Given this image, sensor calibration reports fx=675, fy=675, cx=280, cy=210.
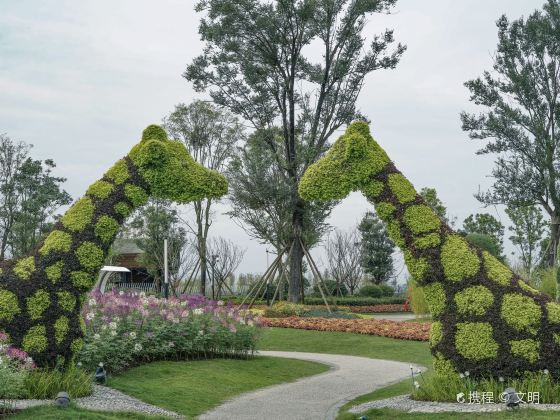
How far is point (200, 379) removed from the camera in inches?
443

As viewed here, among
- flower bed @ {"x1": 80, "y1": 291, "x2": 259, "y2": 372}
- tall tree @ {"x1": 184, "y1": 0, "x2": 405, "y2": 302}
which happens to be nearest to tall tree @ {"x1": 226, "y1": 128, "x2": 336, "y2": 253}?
tall tree @ {"x1": 184, "y1": 0, "x2": 405, "y2": 302}

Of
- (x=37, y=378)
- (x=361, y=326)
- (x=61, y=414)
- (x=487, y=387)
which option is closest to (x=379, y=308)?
(x=361, y=326)

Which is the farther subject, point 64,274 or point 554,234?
point 554,234

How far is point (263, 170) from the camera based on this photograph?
28.2 meters

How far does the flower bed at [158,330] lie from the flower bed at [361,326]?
459cm

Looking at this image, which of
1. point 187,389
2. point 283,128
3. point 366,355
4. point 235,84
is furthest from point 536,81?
point 187,389

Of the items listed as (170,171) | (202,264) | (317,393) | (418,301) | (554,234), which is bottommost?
(317,393)

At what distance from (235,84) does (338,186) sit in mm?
19817

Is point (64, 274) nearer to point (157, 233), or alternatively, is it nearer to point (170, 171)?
point (170, 171)

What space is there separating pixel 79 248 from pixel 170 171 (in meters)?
1.86

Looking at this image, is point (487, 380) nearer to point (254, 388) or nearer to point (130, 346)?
point (254, 388)

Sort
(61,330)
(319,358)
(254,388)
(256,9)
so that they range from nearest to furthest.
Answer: (61,330) → (254,388) → (319,358) → (256,9)

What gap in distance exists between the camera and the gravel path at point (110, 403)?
8.41 metres

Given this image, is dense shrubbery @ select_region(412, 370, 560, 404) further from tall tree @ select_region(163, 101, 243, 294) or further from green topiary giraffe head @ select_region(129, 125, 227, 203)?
tall tree @ select_region(163, 101, 243, 294)
